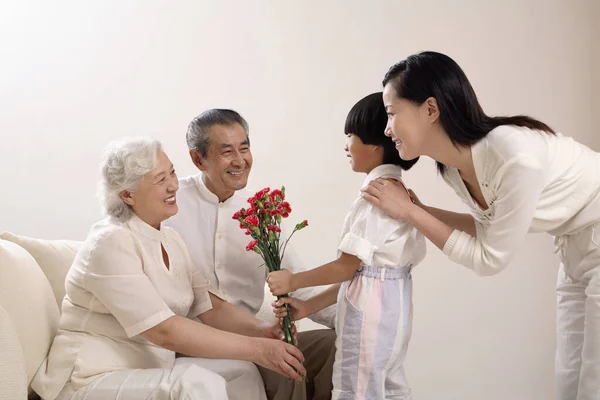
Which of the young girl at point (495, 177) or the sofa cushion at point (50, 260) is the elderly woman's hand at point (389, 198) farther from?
the sofa cushion at point (50, 260)

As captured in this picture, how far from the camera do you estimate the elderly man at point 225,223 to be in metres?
2.82

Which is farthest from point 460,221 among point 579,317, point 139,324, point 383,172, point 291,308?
point 139,324

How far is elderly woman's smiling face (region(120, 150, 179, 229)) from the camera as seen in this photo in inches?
93.5

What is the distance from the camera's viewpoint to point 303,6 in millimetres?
4160

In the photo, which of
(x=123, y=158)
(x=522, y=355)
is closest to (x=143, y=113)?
(x=123, y=158)

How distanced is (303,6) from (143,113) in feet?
3.74

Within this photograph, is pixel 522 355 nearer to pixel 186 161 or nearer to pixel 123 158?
pixel 186 161

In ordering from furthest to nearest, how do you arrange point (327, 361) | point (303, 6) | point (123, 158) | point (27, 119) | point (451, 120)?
point (303, 6)
point (27, 119)
point (327, 361)
point (123, 158)
point (451, 120)

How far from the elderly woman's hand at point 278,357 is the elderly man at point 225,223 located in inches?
19.5

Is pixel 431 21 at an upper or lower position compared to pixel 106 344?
upper

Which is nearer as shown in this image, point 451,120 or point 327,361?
point 451,120

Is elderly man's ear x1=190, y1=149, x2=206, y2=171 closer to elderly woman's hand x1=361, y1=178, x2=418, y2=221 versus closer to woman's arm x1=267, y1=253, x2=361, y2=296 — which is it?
woman's arm x1=267, y1=253, x2=361, y2=296

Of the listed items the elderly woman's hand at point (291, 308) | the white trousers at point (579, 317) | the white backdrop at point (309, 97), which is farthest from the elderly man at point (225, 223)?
the white backdrop at point (309, 97)

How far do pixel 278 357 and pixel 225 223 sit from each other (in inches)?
32.5
